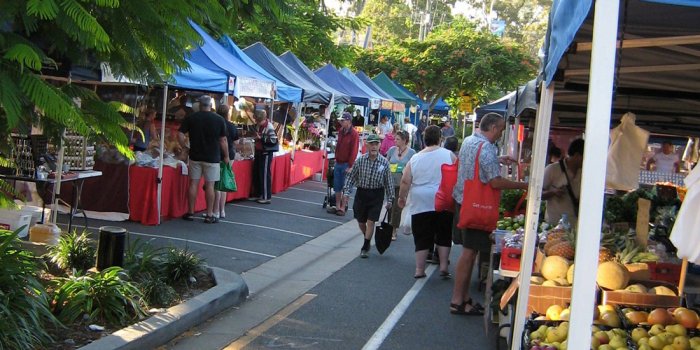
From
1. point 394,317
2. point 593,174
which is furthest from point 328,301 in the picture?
point 593,174

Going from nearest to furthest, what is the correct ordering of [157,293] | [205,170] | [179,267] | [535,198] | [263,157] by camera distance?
[535,198] < [157,293] < [179,267] < [205,170] < [263,157]

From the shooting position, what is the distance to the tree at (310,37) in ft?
85.8

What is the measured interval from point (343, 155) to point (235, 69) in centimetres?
312

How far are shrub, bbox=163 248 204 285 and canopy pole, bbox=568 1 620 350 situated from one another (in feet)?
19.6

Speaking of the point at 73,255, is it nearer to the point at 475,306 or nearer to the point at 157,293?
the point at 157,293

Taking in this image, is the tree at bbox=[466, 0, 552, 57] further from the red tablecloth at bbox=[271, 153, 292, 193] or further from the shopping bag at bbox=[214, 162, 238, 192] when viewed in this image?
the shopping bag at bbox=[214, 162, 238, 192]

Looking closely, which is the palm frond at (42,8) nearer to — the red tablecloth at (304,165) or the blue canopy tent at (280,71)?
the blue canopy tent at (280,71)

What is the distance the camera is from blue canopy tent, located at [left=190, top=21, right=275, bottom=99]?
40.4ft

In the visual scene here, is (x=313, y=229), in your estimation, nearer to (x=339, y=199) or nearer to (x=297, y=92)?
(x=339, y=199)

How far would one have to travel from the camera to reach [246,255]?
10.6m

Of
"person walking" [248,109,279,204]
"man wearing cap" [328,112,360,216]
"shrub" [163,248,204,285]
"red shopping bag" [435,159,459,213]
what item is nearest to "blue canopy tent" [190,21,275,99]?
"person walking" [248,109,279,204]

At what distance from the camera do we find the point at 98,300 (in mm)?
6660

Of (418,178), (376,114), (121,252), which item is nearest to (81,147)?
(121,252)

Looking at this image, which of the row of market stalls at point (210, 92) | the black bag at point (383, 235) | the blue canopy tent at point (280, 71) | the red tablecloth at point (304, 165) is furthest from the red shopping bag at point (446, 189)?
the red tablecloth at point (304, 165)
